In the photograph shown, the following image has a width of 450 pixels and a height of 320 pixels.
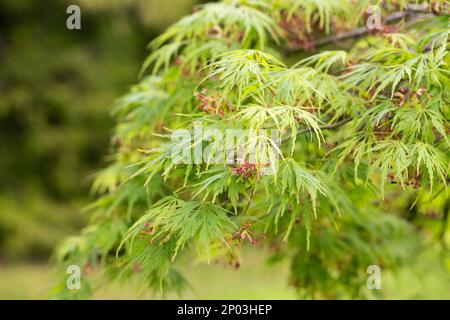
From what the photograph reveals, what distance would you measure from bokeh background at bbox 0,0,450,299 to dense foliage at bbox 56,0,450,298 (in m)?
6.11

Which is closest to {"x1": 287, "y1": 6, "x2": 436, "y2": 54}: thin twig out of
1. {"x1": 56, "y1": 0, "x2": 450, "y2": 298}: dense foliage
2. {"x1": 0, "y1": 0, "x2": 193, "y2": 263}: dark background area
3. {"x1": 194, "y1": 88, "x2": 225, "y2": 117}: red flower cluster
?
{"x1": 56, "y1": 0, "x2": 450, "y2": 298}: dense foliage

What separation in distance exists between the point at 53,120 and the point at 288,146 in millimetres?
8334

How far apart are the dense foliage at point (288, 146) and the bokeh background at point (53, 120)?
611 centimetres

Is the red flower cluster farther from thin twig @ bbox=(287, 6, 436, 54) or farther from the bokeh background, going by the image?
the bokeh background

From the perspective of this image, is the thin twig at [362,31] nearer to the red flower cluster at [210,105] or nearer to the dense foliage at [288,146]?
the dense foliage at [288,146]

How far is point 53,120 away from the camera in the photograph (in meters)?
9.94

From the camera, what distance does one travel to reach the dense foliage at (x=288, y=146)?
2023 millimetres

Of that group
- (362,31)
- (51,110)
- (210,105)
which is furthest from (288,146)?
(51,110)

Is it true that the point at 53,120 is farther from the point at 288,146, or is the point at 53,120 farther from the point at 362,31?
the point at 288,146

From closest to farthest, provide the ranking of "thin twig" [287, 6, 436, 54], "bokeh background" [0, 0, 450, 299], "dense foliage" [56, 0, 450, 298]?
"dense foliage" [56, 0, 450, 298] < "thin twig" [287, 6, 436, 54] < "bokeh background" [0, 0, 450, 299]

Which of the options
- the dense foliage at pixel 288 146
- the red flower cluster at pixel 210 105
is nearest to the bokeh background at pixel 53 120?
the dense foliage at pixel 288 146

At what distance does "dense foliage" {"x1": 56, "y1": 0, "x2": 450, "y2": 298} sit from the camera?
6.64 ft
